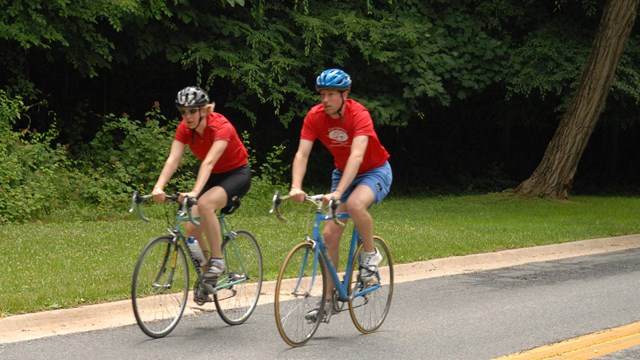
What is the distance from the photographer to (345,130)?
7.70 metres

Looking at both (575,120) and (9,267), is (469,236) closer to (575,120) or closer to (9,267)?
(9,267)

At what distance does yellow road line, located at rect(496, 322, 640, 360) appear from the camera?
24.0 feet

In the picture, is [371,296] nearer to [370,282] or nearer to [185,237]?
[370,282]

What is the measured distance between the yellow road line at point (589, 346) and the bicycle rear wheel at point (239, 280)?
243 centimetres

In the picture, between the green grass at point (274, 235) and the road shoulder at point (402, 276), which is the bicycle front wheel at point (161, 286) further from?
the road shoulder at point (402, 276)

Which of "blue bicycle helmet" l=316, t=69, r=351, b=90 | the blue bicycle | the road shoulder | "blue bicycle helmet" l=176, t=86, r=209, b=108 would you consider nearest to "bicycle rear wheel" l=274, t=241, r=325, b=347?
the blue bicycle

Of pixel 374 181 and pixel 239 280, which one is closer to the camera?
pixel 374 181

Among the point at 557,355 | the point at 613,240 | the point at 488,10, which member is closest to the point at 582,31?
the point at 488,10

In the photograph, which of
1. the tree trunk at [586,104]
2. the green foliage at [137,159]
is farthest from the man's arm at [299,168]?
the tree trunk at [586,104]

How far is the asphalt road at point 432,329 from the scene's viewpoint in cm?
736

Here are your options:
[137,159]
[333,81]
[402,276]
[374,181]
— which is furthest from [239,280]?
[137,159]

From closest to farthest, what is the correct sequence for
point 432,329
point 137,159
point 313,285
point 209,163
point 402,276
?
1. point 313,285
2. point 209,163
3. point 432,329
4. point 402,276
5. point 137,159

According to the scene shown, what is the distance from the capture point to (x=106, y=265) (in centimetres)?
1085

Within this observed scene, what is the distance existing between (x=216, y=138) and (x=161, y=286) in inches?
49.0
